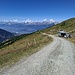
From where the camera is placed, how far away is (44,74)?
15086 millimetres

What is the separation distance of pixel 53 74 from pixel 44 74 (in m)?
0.78

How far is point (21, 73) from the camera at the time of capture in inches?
614

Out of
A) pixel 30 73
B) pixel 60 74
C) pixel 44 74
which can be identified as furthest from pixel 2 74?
pixel 60 74

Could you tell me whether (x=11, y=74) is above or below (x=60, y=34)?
above

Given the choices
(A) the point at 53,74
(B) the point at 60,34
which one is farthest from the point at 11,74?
(B) the point at 60,34

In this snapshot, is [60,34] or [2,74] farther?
[60,34]

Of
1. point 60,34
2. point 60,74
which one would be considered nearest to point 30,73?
point 60,74

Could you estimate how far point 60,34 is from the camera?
4633 inches

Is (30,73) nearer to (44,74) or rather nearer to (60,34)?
(44,74)

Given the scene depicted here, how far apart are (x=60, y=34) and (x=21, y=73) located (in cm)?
10354

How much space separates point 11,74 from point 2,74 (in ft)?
3.79

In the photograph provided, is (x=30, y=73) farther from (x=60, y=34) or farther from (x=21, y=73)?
(x=60, y=34)

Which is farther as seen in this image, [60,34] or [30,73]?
[60,34]

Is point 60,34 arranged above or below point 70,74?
below
